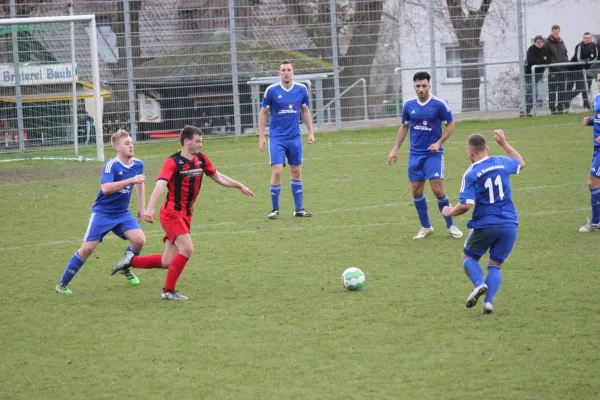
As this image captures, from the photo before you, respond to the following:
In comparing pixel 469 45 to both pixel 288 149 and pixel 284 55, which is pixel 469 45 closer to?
pixel 284 55

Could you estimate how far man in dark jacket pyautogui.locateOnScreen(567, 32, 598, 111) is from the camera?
2455 centimetres

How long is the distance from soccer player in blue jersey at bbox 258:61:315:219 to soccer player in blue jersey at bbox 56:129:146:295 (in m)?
3.95

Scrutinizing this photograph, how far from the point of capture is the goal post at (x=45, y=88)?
66.2ft

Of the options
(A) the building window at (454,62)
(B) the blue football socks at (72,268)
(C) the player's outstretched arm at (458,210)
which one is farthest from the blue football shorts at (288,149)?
(A) the building window at (454,62)

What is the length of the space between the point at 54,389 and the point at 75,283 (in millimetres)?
3315

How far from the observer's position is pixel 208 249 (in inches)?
416

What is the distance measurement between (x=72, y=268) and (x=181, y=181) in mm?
1486

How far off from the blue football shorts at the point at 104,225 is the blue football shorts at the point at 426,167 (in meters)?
3.78

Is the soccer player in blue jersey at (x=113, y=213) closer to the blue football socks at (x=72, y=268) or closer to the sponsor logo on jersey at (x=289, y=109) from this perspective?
the blue football socks at (x=72, y=268)

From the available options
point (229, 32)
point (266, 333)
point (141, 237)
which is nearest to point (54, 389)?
point (266, 333)

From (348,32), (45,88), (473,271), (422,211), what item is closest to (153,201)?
(473,271)

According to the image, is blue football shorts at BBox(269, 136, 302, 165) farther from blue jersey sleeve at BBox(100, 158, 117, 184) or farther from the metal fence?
the metal fence

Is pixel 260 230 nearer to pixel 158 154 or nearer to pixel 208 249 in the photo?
pixel 208 249

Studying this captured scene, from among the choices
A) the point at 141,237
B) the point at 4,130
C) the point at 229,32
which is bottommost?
the point at 141,237
